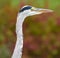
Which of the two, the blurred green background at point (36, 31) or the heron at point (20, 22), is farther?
the blurred green background at point (36, 31)

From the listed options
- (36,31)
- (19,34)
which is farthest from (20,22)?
(36,31)

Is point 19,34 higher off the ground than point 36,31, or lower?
higher

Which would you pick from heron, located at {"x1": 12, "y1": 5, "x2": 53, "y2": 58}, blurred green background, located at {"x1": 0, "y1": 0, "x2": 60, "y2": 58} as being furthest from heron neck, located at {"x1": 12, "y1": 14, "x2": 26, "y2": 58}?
blurred green background, located at {"x1": 0, "y1": 0, "x2": 60, "y2": 58}

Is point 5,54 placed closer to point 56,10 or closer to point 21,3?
point 21,3

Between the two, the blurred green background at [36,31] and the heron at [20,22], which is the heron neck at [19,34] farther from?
the blurred green background at [36,31]

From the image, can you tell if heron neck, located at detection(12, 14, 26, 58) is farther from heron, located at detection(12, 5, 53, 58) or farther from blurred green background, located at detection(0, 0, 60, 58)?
blurred green background, located at detection(0, 0, 60, 58)

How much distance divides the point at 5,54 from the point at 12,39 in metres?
0.29

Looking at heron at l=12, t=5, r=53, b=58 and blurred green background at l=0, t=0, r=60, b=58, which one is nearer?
heron at l=12, t=5, r=53, b=58

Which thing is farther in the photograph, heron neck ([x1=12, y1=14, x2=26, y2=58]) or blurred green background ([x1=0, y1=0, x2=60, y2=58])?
Result: blurred green background ([x1=0, y1=0, x2=60, y2=58])

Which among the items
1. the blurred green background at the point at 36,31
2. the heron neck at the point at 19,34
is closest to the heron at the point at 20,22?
the heron neck at the point at 19,34

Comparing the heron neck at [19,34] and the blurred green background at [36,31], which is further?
the blurred green background at [36,31]

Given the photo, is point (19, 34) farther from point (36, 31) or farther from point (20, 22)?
point (36, 31)

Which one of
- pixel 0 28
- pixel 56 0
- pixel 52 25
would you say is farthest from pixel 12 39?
pixel 56 0

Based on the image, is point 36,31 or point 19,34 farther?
point 36,31
